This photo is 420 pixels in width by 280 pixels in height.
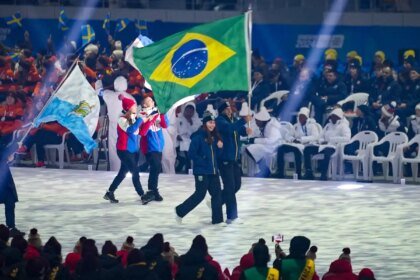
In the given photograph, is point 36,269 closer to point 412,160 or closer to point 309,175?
point 412,160

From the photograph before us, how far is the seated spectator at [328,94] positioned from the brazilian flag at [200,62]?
7.89 m

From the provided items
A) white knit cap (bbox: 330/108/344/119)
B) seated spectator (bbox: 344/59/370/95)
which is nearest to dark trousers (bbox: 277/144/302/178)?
white knit cap (bbox: 330/108/344/119)

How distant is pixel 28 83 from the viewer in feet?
114

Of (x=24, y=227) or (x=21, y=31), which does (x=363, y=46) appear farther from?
(x=24, y=227)

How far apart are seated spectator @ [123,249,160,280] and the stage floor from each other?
4.91m

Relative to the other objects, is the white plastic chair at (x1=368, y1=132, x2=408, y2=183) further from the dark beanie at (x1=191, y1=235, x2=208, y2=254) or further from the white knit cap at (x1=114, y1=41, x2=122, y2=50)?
the dark beanie at (x1=191, y1=235, x2=208, y2=254)

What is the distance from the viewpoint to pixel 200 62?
25.7 meters

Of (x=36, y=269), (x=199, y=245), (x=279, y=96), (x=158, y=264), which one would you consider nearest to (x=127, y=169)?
(x=279, y=96)

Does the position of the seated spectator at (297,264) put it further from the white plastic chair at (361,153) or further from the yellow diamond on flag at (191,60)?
the white plastic chair at (361,153)

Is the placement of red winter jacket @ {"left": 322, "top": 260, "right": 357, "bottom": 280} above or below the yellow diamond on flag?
below

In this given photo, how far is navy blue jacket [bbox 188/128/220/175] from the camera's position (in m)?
24.2

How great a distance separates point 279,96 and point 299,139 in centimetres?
326

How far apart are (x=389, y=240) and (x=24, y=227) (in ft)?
18.5

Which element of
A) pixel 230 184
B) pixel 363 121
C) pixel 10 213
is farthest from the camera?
pixel 363 121
